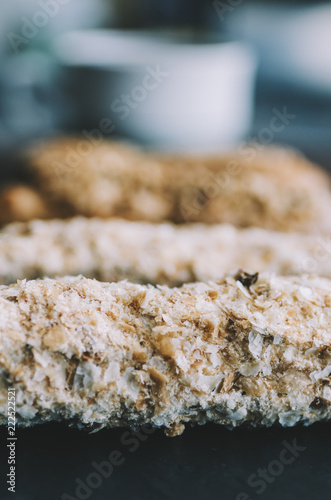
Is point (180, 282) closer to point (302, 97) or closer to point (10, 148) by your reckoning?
point (10, 148)

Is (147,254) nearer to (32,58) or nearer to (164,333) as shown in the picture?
(164,333)

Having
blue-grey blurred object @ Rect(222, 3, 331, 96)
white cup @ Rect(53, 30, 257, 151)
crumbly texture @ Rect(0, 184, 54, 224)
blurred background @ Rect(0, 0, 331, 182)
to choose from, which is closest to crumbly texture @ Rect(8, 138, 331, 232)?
crumbly texture @ Rect(0, 184, 54, 224)

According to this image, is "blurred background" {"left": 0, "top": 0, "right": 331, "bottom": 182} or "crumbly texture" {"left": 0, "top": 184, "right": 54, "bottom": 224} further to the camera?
"blurred background" {"left": 0, "top": 0, "right": 331, "bottom": 182}

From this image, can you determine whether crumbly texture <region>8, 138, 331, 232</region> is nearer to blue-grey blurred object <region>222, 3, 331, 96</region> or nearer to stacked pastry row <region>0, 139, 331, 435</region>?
stacked pastry row <region>0, 139, 331, 435</region>

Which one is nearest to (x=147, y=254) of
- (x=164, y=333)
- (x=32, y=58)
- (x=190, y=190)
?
(x=164, y=333)

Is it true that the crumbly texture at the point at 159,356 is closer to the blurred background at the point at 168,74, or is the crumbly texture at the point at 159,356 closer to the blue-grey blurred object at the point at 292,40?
the blurred background at the point at 168,74

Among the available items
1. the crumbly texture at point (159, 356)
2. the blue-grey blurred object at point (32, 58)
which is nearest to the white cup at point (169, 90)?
the blue-grey blurred object at point (32, 58)
